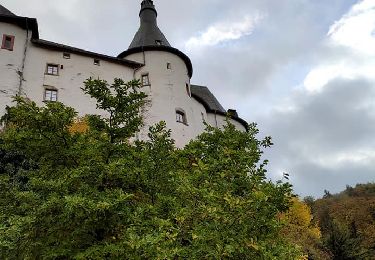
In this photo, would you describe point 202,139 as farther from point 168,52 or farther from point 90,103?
point 168,52

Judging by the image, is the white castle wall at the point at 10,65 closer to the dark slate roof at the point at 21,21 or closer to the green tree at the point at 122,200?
the dark slate roof at the point at 21,21

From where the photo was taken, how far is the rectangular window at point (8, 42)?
29.1 meters

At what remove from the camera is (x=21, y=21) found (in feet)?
99.1

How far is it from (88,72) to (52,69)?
2.68 m

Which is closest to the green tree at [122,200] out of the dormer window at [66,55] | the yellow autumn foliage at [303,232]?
the yellow autumn foliage at [303,232]

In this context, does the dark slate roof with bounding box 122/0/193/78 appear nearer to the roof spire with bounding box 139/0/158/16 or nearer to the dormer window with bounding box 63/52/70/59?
the roof spire with bounding box 139/0/158/16

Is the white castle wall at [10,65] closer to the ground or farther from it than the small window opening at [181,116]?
farther from it

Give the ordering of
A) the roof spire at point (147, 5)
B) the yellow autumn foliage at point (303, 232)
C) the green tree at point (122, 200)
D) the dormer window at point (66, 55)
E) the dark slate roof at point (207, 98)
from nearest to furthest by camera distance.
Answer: the green tree at point (122, 200) < the yellow autumn foliage at point (303, 232) < the dormer window at point (66, 55) < the dark slate roof at point (207, 98) < the roof spire at point (147, 5)

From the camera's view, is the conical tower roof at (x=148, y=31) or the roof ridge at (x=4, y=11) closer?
the roof ridge at (x=4, y=11)

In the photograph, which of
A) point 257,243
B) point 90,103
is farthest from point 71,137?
point 90,103

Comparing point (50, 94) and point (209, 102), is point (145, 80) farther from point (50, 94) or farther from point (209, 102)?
point (209, 102)

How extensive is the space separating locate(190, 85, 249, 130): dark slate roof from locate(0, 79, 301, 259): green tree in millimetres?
26520

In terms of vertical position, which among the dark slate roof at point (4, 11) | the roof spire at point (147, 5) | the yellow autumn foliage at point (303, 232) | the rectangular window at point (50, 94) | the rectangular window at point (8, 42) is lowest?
the yellow autumn foliage at point (303, 232)

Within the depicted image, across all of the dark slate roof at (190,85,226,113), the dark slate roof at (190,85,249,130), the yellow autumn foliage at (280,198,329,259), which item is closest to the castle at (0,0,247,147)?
the dark slate roof at (190,85,249,130)
